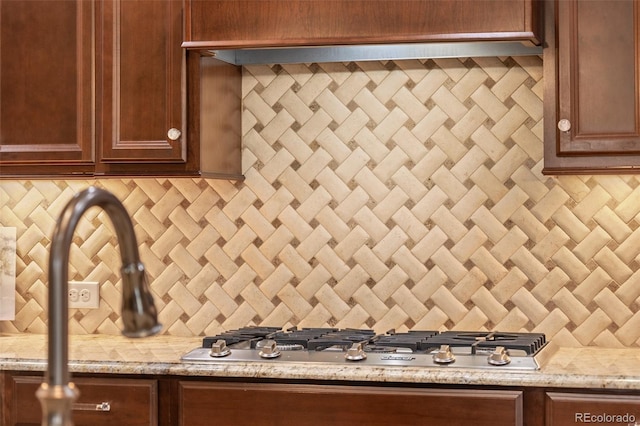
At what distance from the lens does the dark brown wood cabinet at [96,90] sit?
3.14m

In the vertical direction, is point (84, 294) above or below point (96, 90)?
below

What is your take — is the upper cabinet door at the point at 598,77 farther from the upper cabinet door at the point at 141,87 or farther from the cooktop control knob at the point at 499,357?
the upper cabinet door at the point at 141,87

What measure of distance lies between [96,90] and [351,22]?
34.2 inches

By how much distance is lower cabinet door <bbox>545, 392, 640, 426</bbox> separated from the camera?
8.46 ft

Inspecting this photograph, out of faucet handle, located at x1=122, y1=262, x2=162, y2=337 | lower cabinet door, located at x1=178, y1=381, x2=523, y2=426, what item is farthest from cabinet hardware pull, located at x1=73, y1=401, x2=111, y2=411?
faucet handle, located at x1=122, y1=262, x2=162, y2=337

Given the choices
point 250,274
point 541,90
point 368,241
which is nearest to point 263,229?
point 250,274

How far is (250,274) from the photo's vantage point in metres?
3.46

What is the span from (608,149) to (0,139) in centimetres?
194

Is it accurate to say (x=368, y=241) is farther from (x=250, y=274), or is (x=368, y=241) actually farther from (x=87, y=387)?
(x=87, y=387)

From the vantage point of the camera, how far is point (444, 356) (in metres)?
2.73

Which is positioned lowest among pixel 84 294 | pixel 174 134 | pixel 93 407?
pixel 93 407

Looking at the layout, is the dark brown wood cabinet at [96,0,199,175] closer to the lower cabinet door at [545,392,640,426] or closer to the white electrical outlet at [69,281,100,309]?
the white electrical outlet at [69,281,100,309]

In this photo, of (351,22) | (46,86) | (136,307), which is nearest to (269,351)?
(351,22)

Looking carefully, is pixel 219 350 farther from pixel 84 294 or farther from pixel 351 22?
pixel 351 22
